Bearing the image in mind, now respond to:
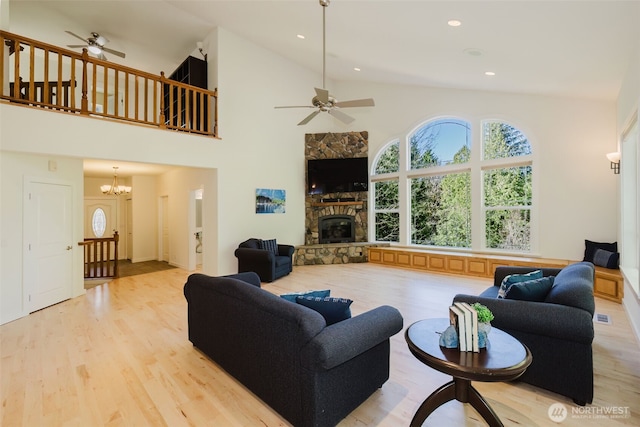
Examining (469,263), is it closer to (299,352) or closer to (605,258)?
(605,258)

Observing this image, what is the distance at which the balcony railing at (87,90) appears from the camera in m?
4.00

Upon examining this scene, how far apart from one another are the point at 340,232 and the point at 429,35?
17.3 feet

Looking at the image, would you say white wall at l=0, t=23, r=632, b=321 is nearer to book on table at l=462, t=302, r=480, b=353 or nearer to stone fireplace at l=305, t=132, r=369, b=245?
stone fireplace at l=305, t=132, r=369, b=245

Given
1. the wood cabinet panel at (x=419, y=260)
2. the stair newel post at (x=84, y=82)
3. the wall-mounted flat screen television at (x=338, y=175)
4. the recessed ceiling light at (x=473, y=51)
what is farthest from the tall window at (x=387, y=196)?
the stair newel post at (x=84, y=82)

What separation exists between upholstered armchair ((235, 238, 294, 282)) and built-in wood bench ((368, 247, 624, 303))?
8.60ft

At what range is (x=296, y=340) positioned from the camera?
1.95 meters

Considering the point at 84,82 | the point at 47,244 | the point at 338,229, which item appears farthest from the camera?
the point at 338,229

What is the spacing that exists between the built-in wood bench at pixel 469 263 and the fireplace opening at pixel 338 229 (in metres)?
0.77

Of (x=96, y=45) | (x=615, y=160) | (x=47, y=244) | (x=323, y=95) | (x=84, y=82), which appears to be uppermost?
(x=96, y=45)

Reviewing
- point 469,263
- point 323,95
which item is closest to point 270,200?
point 323,95

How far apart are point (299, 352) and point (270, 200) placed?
18.7 ft

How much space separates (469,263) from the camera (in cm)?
645

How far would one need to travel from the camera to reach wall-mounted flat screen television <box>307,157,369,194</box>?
818 centimetres

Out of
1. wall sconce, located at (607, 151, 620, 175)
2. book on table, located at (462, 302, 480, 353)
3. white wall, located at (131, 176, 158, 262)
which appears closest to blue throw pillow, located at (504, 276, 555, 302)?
book on table, located at (462, 302, 480, 353)
